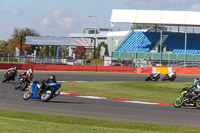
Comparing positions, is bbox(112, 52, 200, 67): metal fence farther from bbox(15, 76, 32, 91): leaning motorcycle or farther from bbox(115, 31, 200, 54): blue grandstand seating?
bbox(15, 76, 32, 91): leaning motorcycle

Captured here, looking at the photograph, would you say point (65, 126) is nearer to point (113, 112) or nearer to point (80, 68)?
point (113, 112)

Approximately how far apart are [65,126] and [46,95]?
7.88 meters

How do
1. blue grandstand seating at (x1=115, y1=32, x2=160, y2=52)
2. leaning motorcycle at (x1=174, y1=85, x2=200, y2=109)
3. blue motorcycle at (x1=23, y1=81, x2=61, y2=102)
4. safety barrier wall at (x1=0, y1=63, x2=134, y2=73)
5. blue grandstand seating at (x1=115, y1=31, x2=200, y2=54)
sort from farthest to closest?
blue grandstand seating at (x1=115, y1=32, x2=160, y2=52)
blue grandstand seating at (x1=115, y1=31, x2=200, y2=54)
safety barrier wall at (x1=0, y1=63, x2=134, y2=73)
blue motorcycle at (x1=23, y1=81, x2=61, y2=102)
leaning motorcycle at (x1=174, y1=85, x2=200, y2=109)

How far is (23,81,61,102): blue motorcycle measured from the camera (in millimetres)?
17672

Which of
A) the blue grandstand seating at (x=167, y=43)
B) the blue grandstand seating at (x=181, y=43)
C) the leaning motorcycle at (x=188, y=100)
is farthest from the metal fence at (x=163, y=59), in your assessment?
the leaning motorcycle at (x=188, y=100)

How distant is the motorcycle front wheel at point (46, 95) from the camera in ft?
58.0

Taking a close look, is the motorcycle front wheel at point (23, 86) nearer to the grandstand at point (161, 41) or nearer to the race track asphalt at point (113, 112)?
the race track asphalt at point (113, 112)

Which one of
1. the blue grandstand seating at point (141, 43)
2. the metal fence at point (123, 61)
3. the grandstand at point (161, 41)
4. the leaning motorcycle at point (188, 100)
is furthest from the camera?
the blue grandstand seating at point (141, 43)

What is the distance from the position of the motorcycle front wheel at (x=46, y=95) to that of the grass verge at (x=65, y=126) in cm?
376

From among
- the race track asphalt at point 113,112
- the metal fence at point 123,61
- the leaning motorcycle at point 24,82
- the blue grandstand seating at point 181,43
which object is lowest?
the race track asphalt at point 113,112

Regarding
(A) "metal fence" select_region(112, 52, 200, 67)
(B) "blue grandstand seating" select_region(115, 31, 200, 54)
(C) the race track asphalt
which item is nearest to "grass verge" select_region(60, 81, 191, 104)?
(C) the race track asphalt

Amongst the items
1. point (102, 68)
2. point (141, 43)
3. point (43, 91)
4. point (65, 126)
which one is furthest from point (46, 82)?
point (141, 43)

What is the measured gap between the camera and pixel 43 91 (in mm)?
18156

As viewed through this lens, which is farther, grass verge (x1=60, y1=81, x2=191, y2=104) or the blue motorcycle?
grass verge (x1=60, y1=81, x2=191, y2=104)
